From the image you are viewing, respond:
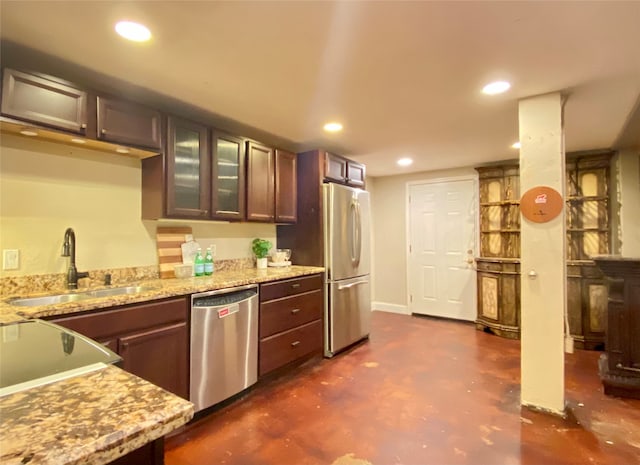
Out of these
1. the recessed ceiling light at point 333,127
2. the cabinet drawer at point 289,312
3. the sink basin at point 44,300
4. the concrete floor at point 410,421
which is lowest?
the concrete floor at point 410,421

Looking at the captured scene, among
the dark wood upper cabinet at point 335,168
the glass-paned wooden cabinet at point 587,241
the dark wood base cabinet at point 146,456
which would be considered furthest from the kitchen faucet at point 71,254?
the glass-paned wooden cabinet at point 587,241

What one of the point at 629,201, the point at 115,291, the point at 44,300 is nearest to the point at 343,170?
the point at 115,291

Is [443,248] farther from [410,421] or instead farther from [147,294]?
[147,294]

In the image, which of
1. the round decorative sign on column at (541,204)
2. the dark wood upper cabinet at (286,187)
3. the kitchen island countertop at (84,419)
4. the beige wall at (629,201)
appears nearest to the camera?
the kitchen island countertop at (84,419)

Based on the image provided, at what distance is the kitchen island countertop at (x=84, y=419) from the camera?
52 centimetres

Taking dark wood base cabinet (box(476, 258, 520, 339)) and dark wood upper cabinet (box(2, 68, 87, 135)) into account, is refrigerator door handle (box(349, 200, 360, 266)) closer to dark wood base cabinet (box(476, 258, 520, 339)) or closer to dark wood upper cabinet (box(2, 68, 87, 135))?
dark wood base cabinet (box(476, 258, 520, 339))

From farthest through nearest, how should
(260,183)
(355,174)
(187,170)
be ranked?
1. (355,174)
2. (260,183)
3. (187,170)

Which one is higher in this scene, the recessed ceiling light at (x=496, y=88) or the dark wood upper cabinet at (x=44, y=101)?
the recessed ceiling light at (x=496, y=88)

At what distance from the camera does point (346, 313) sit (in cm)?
A: 367

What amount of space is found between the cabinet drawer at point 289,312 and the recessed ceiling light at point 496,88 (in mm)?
2187

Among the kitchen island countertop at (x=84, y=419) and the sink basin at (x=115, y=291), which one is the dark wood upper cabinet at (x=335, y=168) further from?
the kitchen island countertop at (x=84, y=419)

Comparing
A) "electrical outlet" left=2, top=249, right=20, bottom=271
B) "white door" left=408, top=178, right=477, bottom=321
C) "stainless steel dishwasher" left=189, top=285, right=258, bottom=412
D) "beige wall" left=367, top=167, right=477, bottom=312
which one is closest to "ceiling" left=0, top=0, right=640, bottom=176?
"electrical outlet" left=2, top=249, right=20, bottom=271

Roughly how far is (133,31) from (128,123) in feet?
2.39

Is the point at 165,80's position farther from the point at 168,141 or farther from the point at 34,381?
the point at 34,381
